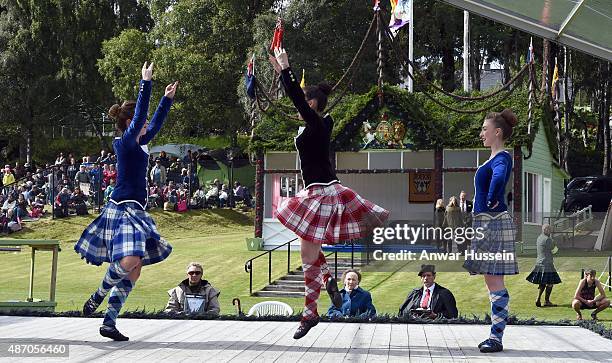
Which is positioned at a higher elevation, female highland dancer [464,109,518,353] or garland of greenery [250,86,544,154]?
garland of greenery [250,86,544,154]

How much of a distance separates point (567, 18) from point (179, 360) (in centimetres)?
504

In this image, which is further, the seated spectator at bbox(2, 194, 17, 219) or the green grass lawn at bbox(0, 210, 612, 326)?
the seated spectator at bbox(2, 194, 17, 219)

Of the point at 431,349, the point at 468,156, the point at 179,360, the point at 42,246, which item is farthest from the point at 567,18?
the point at 468,156

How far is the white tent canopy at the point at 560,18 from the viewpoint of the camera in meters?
9.09

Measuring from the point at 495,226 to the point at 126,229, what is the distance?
273 centimetres

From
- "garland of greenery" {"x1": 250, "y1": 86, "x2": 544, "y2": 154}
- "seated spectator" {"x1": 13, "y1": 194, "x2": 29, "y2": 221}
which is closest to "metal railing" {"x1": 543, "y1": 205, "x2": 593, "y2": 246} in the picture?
"garland of greenery" {"x1": 250, "y1": 86, "x2": 544, "y2": 154}

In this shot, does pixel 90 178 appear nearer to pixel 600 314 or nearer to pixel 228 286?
pixel 228 286

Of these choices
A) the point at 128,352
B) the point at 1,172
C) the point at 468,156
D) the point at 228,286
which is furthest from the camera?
the point at 1,172

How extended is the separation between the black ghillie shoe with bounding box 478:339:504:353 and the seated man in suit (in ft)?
13.1

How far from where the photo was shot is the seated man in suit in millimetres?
11352

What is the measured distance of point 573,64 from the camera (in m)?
52.7

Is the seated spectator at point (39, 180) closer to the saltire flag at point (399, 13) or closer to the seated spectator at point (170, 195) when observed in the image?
the seated spectator at point (170, 195)

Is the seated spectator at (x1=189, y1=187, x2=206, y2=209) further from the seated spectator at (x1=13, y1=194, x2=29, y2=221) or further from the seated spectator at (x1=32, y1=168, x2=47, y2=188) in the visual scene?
the seated spectator at (x1=13, y1=194, x2=29, y2=221)

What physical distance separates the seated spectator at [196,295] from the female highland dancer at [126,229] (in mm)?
3405
